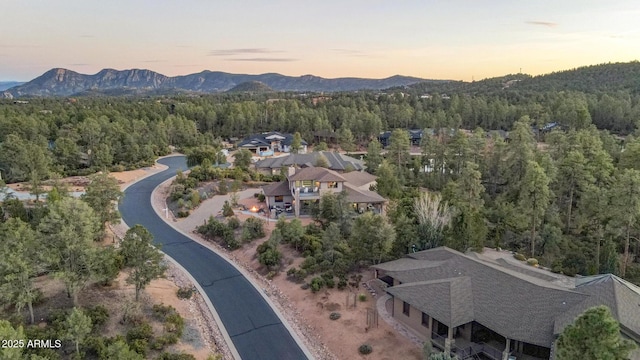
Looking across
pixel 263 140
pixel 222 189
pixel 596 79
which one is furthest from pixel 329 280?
pixel 596 79

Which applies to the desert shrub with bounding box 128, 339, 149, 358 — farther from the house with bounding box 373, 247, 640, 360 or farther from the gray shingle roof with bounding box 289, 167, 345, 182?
the gray shingle roof with bounding box 289, 167, 345, 182

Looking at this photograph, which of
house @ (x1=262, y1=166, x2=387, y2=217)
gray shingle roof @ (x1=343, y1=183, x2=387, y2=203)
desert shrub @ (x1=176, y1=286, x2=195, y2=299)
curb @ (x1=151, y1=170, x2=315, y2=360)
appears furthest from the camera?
house @ (x1=262, y1=166, x2=387, y2=217)

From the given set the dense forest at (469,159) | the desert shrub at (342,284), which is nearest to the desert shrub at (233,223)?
the desert shrub at (342,284)

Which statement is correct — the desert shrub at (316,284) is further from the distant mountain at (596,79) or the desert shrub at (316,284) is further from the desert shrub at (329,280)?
the distant mountain at (596,79)

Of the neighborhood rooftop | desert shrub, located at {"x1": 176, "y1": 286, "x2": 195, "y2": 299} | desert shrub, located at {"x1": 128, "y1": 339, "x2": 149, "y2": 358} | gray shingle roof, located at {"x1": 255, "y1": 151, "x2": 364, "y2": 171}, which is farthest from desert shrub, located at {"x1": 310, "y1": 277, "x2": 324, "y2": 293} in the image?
gray shingle roof, located at {"x1": 255, "y1": 151, "x2": 364, "y2": 171}

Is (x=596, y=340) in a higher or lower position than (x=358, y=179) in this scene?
higher

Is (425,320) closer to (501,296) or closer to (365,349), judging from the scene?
(365,349)
